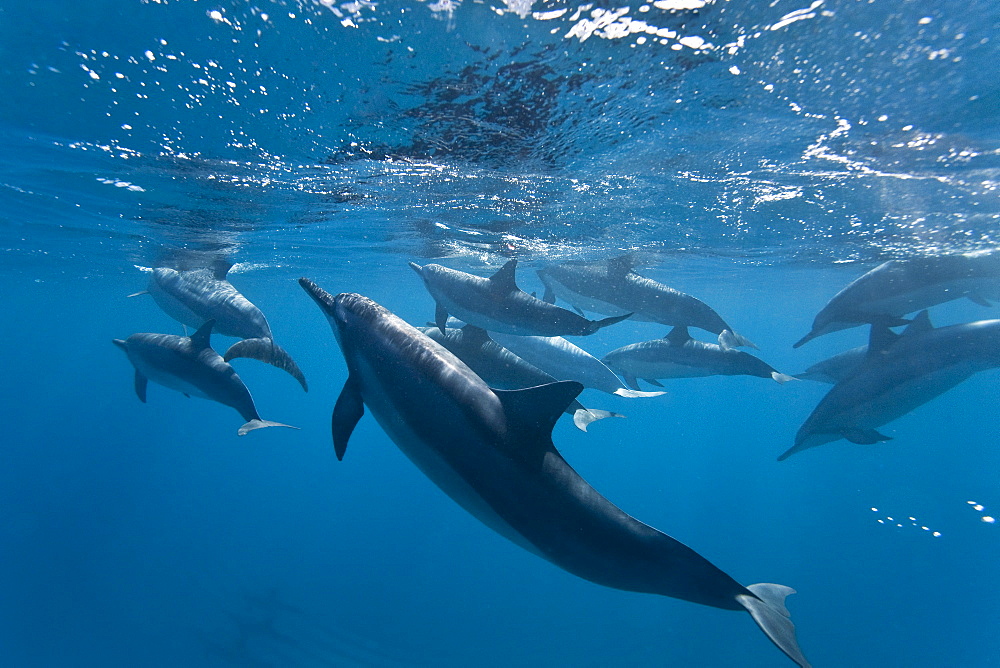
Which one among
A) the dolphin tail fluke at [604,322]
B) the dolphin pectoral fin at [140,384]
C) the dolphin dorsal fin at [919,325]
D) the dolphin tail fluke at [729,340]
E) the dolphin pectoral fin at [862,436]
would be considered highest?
the dolphin tail fluke at [604,322]

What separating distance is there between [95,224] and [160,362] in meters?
11.6

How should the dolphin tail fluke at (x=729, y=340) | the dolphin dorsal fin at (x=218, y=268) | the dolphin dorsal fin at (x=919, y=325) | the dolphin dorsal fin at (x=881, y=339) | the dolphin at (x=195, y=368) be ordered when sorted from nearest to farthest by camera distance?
the dolphin at (x=195, y=368), the dolphin dorsal fin at (x=919, y=325), the dolphin dorsal fin at (x=881, y=339), the dolphin tail fluke at (x=729, y=340), the dolphin dorsal fin at (x=218, y=268)

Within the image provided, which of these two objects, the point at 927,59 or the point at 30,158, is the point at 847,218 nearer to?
the point at 927,59

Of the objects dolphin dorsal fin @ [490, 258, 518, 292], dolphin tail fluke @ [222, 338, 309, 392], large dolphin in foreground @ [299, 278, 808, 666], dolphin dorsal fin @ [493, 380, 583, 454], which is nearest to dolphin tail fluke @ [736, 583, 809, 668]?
large dolphin in foreground @ [299, 278, 808, 666]

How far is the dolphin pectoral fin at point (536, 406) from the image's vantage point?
10.1 ft

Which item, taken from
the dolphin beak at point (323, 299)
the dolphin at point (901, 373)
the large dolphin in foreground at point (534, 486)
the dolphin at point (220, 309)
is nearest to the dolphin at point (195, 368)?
the dolphin at point (220, 309)

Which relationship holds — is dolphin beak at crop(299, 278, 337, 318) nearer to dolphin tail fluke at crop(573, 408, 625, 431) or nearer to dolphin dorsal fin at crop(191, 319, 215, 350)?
dolphin tail fluke at crop(573, 408, 625, 431)

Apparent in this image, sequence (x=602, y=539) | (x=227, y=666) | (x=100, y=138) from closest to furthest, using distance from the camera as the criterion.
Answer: (x=602, y=539), (x=100, y=138), (x=227, y=666)

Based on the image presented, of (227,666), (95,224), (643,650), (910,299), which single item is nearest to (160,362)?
(95,224)

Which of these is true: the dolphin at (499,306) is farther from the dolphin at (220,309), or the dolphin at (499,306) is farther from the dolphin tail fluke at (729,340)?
the dolphin tail fluke at (729,340)

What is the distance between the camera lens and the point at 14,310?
1870 inches

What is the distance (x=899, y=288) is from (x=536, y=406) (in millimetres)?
9734

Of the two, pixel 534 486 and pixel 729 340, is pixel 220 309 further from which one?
pixel 729 340

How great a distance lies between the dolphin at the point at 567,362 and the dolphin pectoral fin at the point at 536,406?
5480mm
